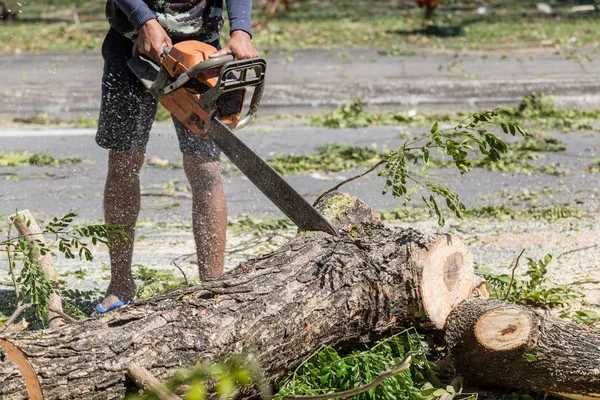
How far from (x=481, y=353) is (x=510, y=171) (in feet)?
11.8

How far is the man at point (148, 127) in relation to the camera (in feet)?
15.9

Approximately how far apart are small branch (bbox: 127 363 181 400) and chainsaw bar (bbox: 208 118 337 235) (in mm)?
1146

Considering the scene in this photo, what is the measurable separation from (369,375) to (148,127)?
1.59m

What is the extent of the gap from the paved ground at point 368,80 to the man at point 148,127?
4.87 m

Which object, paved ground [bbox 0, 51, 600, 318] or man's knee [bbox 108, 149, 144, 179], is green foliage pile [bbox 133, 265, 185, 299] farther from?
man's knee [bbox 108, 149, 144, 179]

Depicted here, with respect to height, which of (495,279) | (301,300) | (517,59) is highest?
(301,300)

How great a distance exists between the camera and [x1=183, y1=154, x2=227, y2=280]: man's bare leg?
486cm

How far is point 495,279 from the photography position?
4.92m

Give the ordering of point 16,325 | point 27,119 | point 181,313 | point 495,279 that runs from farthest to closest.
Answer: point 27,119 → point 495,279 → point 16,325 → point 181,313

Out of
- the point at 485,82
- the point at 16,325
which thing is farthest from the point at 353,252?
the point at 485,82

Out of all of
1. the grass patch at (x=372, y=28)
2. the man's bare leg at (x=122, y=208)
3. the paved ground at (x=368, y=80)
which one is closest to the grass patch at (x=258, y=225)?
the man's bare leg at (x=122, y=208)

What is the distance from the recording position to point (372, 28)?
1371cm

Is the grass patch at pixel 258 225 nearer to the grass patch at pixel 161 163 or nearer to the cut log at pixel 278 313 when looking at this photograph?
the grass patch at pixel 161 163

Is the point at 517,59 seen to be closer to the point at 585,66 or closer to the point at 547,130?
the point at 585,66
